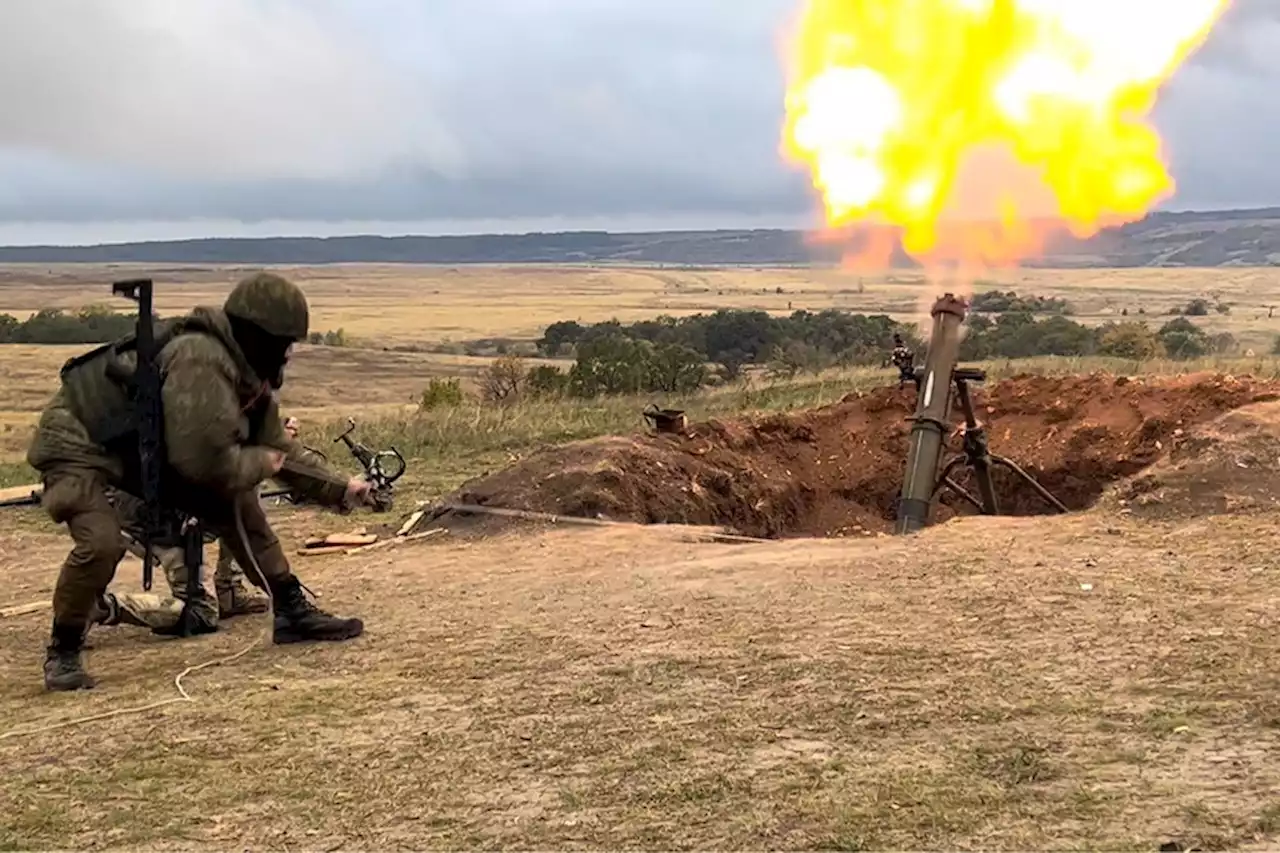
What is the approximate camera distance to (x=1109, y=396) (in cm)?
1273

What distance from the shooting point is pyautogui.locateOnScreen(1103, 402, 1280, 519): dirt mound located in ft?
29.0

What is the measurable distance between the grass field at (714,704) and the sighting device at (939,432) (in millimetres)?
1453

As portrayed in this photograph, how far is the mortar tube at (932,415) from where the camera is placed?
10398 millimetres

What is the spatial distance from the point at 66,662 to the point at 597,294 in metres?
103

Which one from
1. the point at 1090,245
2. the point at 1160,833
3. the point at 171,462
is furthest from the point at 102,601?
the point at 1090,245

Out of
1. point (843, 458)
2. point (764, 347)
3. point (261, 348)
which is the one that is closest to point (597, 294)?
point (764, 347)

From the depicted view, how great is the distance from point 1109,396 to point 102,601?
8.84m

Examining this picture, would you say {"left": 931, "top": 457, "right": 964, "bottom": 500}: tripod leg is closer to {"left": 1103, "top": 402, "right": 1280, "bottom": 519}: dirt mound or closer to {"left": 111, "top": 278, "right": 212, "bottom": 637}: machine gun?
{"left": 1103, "top": 402, "right": 1280, "bottom": 519}: dirt mound

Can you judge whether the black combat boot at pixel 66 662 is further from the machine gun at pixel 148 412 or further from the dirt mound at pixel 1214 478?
the dirt mound at pixel 1214 478

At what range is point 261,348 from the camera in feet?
21.6

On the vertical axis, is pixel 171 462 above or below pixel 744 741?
above

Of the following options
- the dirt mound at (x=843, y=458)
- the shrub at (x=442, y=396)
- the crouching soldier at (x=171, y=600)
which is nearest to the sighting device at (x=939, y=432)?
the dirt mound at (x=843, y=458)

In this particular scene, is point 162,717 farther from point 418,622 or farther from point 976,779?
point 976,779

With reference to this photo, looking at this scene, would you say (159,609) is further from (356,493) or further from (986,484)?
(986,484)
